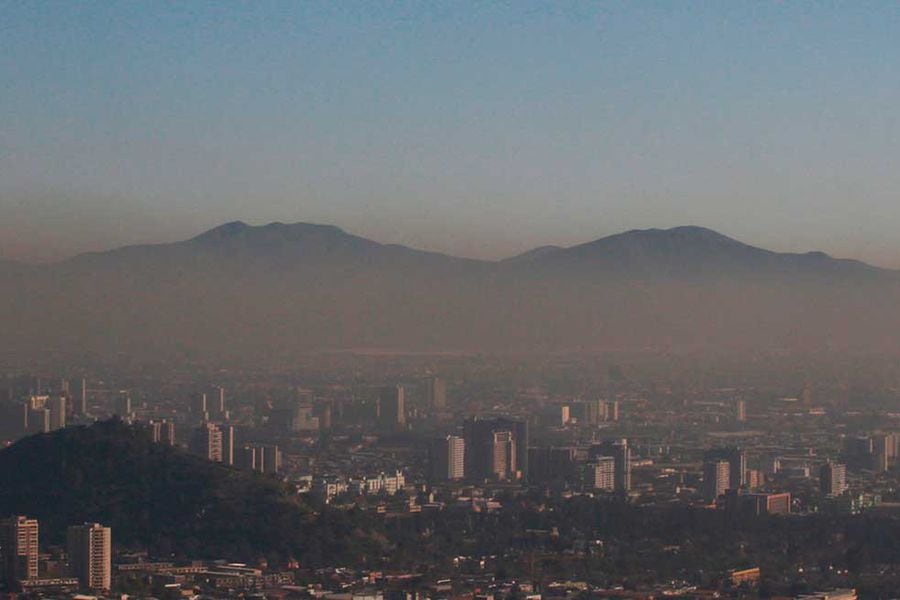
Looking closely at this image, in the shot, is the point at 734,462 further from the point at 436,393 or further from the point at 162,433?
the point at 436,393

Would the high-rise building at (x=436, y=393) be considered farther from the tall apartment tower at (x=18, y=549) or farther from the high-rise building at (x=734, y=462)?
the tall apartment tower at (x=18, y=549)

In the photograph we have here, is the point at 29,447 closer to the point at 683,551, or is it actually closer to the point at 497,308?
the point at 683,551

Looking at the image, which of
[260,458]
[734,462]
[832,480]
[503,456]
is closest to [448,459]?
[503,456]

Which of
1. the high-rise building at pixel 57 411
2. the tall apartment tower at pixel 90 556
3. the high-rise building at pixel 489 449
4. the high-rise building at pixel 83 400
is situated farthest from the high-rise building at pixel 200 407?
the tall apartment tower at pixel 90 556

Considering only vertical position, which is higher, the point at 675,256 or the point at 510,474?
the point at 675,256

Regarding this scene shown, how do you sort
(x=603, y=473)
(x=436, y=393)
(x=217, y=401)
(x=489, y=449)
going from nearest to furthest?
(x=603, y=473), (x=489, y=449), (x=217, y=401), (x=436, y=393)

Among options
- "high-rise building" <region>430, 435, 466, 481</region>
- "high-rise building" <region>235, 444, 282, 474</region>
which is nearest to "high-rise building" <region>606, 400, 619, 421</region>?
"high-rise building" <region>430, 435, 466, 481</region>
